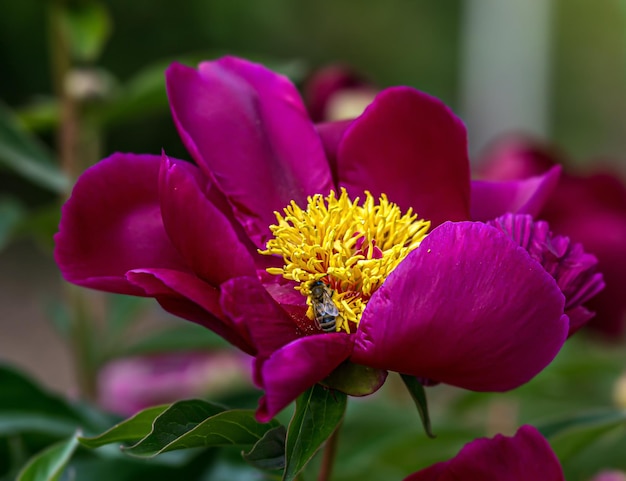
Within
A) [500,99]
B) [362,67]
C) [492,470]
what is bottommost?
[362,67]

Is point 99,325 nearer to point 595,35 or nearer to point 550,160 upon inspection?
point 550,160

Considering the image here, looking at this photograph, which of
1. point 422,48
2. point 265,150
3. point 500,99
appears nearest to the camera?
point 265,150

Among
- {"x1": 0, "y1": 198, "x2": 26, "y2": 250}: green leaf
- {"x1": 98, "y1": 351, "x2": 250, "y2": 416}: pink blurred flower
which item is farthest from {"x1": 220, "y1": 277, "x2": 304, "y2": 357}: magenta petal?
{"x1": 98, "y1": 351, "x2": 250, "y2": 416}: pink blurred flower

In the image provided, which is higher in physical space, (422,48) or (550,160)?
(550,160)

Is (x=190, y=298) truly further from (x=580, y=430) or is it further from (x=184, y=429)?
(x=580, y=430)

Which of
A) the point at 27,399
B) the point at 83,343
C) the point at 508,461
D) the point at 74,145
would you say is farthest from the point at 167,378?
the point at 508,461

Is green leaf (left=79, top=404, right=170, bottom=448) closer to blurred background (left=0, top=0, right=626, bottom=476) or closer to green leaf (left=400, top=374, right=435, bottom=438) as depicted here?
green leaf (left=400, top=374, right=435, bottom=438)

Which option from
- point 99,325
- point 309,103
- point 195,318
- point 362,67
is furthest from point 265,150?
point 362,67

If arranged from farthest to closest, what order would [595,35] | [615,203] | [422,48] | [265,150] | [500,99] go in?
[422,48] < [595,35] < [500,99] < [615,203] < [265,150]
